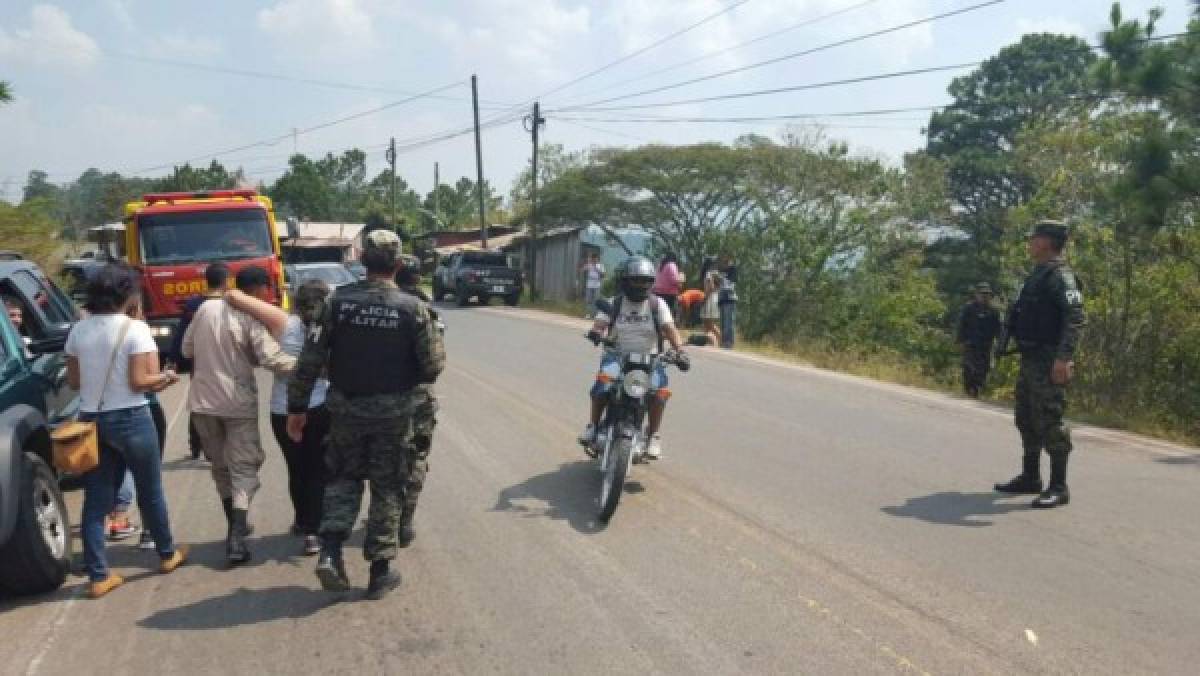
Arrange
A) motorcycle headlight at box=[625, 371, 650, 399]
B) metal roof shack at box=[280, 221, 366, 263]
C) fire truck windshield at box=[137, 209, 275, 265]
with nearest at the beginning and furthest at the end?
motorcycle headlight at box=[625, 371, 650, 399]
fire truck windshield at box=[137, 209, 275, 265]
metal roof shack at box=[280, 221, 366, 263]

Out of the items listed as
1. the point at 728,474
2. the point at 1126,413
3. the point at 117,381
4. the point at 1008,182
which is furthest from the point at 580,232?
the point at 117,381

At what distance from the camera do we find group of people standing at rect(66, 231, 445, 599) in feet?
17.1

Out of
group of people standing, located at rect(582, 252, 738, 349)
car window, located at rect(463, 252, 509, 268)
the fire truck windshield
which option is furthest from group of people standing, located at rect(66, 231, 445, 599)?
car window, located at rect(463, 252, 509, 268)

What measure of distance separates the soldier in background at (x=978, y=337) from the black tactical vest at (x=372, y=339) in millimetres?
10659

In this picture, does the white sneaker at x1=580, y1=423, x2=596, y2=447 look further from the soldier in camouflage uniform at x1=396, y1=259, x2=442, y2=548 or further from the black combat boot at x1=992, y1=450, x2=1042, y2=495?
the black combat boot at x1=992, y1=450, x2=1042, y2=495

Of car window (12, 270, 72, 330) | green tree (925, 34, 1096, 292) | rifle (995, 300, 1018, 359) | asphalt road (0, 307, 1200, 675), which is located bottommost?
asphalt road (0, 307, 1200, 675)

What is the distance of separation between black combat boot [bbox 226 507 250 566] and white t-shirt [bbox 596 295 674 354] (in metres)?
2.92

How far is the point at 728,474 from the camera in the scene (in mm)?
8156

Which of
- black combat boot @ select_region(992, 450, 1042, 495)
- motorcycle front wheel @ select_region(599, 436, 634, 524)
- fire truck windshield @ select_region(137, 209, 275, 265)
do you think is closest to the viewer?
motorcycle front wheel @ select_region(599, 436, 634, 524)

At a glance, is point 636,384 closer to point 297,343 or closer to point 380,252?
point 297,343

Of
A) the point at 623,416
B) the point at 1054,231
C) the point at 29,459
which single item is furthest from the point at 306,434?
the point at 1054,231

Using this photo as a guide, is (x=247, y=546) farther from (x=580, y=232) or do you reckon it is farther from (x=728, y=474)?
(x=580, y=232)

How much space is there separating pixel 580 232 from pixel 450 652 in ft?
114

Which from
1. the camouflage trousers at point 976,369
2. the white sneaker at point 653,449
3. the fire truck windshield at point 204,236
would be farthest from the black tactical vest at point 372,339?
the fire truck windshield at point 204,236
